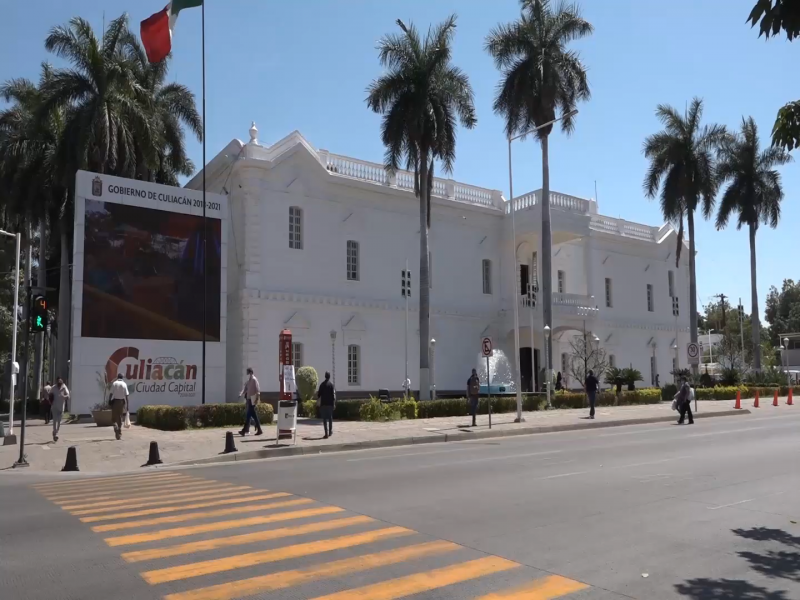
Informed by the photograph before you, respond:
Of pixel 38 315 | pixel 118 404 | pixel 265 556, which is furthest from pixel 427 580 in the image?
pixel 118 404

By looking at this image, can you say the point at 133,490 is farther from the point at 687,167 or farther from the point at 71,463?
the point at 687,167

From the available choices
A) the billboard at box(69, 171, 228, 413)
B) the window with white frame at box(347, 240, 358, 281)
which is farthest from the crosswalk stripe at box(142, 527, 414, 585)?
the window with white frame at box(347, 240, 358, 281)

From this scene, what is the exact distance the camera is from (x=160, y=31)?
25859 mm

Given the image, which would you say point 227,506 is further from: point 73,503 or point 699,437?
point 699,437

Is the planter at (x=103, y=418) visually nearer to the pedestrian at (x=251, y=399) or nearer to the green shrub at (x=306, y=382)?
the pedestrian at (x=251, y=399)

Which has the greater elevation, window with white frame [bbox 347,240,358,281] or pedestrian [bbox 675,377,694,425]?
window with white frame [bbox 347,240,358,281]

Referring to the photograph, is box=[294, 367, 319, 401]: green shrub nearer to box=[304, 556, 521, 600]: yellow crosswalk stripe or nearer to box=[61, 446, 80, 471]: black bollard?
box=[61, 446, 80, 471]: black bollard

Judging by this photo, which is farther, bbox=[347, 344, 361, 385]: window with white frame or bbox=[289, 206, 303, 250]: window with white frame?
bbox=[347, 344, 361, 385]: window with white frame

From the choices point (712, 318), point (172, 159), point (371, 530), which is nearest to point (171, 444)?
point (371, 530)

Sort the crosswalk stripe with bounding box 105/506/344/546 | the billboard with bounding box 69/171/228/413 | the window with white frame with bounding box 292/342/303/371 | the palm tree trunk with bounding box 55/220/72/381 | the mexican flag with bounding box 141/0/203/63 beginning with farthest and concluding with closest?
the palm tree trunk with bounding box 55/220/72/381 → the window with white frame with bounding box 292/342/303/371 → the billboard with bounding box 69/171/228/413 → the mexican flag with bounding box 141/0/203/63 → the crosswalk stripe with bounding box 105/506/344/546

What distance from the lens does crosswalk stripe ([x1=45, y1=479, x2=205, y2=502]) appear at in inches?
449

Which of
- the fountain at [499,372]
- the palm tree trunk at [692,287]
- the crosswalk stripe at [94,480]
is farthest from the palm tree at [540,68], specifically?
the crosswalk stripe at [94,480]

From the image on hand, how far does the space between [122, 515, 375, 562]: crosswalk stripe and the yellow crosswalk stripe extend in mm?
2083

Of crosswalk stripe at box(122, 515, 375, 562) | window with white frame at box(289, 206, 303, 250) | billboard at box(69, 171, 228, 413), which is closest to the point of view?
crosswalk stripe at box(122, 515, 375, 562)
